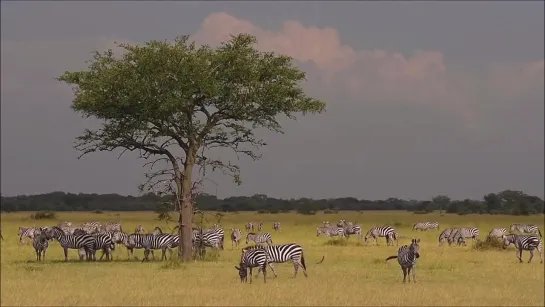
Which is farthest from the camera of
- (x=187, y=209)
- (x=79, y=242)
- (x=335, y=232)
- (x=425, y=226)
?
(x=425, y=226)

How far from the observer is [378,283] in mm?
21844

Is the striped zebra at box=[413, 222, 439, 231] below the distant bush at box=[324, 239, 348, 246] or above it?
above

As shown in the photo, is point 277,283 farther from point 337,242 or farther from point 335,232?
point 335,232

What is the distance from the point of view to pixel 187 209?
3105cm

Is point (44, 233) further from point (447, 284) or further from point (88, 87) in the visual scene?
point (447, 284)

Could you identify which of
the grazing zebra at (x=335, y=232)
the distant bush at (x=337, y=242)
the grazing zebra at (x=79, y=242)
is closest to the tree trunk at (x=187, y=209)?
the grazing zebra at (x=79, y=242)

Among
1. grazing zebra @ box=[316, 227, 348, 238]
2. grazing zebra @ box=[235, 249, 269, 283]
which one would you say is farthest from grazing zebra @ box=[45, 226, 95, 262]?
grazing zebra @ box=[316, 227, 348, 238]

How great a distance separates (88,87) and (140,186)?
4251mm

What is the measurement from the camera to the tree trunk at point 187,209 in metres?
30.4

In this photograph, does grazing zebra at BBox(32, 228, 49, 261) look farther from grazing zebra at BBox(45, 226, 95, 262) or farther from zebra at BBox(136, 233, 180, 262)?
zebra at BBox(136, 233, 180, 262)

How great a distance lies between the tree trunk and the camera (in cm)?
3039

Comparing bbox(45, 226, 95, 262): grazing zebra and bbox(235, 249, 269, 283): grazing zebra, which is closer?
bbox(235, 249, 269, 283): grazing zebra

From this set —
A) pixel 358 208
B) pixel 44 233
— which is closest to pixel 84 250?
pixel 44 233

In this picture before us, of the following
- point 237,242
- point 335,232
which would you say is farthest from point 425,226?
point 237,242
